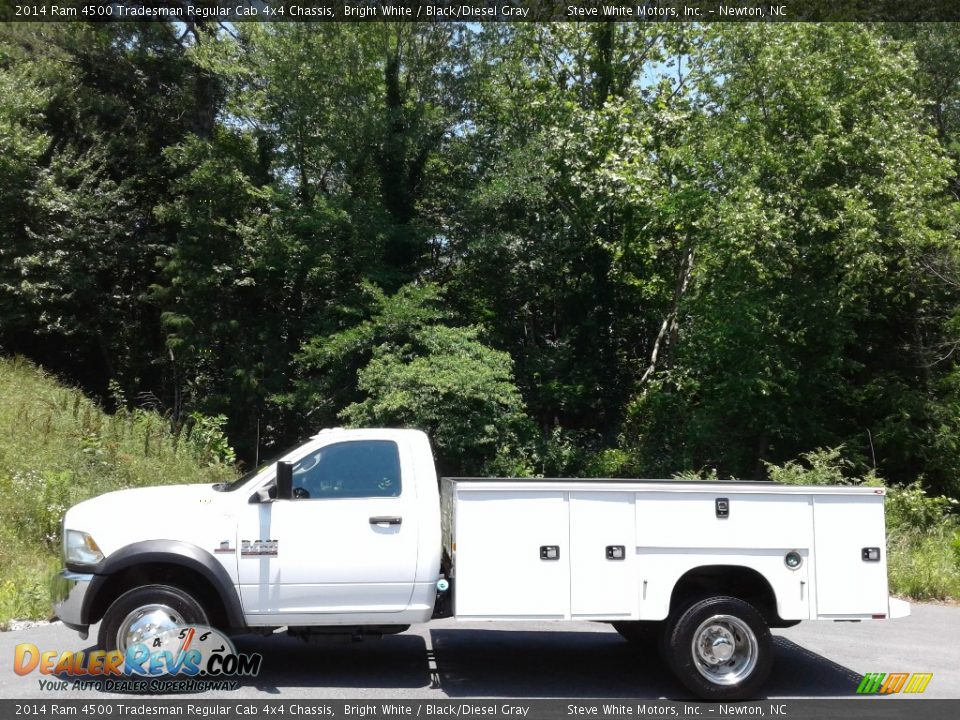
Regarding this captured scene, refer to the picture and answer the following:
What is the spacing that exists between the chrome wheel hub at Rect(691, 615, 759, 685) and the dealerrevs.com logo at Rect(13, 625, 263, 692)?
3.70m

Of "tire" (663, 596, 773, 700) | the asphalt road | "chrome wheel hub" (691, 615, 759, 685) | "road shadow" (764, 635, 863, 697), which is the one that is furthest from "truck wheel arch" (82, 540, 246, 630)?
"road shadow" (764, 635, 863, 697)

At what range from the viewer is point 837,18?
19516 millimetres

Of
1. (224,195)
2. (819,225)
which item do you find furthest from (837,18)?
(224,195)

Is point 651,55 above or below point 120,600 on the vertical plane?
above

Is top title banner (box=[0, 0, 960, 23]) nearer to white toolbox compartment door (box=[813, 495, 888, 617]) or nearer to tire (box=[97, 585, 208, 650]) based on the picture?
white toolbox compartment door (box=[813, 495, 888, 617])

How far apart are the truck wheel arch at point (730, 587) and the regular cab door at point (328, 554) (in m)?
2.19

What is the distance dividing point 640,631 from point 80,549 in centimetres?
493

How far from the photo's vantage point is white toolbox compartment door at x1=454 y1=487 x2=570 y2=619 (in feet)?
23.1

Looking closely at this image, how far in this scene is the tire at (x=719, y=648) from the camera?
710cm

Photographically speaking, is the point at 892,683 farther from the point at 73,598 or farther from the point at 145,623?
the point at 73,598

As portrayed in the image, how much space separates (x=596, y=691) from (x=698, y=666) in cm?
87

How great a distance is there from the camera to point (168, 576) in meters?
7.18

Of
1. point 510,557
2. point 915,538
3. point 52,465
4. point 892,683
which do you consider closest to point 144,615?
point 510,557

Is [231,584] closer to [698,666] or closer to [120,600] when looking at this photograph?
[120,600]
